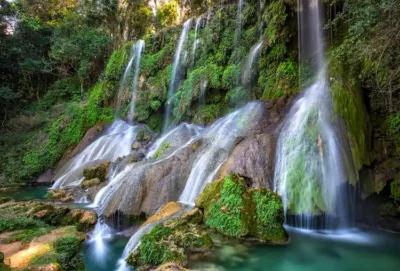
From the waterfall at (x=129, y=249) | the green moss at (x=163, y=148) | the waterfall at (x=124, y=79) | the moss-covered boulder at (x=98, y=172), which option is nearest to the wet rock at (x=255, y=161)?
the waterfall at (x=129, y=249)

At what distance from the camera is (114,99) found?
18.9 m

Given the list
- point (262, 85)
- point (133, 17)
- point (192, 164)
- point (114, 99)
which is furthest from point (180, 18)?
point (192, 164)

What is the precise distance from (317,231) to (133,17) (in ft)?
74.0

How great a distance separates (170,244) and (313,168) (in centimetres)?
433

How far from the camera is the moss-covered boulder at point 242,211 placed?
21.1 ft

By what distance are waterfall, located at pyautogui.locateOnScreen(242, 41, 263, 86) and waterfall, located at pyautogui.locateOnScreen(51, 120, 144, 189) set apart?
6502mm

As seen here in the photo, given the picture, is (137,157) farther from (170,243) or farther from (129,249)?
(170,243)

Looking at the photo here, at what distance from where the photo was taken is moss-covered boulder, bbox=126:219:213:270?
5.22 meters

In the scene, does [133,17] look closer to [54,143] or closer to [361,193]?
[54,143]

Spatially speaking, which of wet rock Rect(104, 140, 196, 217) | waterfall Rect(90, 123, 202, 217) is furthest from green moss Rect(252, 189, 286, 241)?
waterfall Rect(90, 123, 202, 217)

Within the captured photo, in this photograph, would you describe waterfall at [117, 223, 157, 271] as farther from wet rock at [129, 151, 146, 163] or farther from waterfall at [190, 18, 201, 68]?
waterfall at [190, 18, 201, 68]

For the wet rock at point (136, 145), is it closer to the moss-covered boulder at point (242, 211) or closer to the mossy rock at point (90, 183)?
the mossy rock at point (90, 183)

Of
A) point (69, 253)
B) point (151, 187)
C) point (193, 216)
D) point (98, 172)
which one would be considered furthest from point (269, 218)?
point (98, 172)

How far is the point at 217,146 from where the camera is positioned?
1000 centimetres
